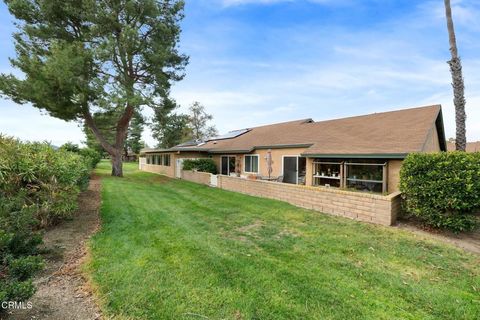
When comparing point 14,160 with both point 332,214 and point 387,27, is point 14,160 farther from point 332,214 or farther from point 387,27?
point 387,27

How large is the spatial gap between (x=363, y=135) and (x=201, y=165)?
11904 millimetres

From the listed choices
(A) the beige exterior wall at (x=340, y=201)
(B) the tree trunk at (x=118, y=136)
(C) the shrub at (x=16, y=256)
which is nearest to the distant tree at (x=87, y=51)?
(B) the tree trunk at (x=118, y=136)

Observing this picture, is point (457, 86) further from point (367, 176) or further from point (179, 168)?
point (179, 168)

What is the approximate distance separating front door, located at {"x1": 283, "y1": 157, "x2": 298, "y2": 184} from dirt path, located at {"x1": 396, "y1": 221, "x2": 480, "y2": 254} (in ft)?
23.1

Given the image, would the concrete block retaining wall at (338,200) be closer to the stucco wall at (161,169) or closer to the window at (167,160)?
the stucco wall at (161,169)

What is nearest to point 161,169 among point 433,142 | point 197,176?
point 197,176

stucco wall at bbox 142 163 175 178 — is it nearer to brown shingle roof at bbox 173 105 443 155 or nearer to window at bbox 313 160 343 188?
brown shingle roof at bbox 173 105 443 155

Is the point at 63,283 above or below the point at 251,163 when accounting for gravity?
below

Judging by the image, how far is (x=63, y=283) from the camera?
3693mm

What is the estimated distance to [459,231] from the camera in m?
6.54

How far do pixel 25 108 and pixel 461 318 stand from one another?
2415 cm

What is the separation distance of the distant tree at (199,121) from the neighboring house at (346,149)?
85.9 ft

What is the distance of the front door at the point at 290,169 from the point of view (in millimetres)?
13981

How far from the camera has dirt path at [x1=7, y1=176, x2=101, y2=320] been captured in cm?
297
